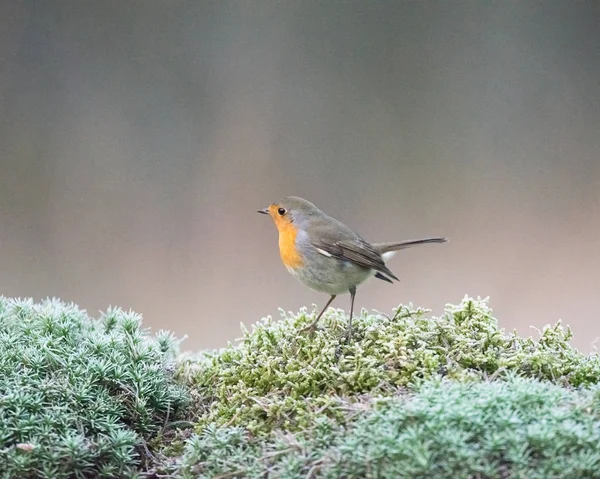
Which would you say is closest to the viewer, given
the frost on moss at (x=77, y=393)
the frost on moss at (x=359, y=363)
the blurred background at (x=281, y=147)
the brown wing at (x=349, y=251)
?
the frost on moss at (x=77, y=393)

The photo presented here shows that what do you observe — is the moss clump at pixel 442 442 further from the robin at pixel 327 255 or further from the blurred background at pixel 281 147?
the blurred background at pixel 281 147

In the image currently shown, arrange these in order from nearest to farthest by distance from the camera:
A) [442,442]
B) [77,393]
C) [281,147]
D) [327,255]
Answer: [442,442] < [77,393] < [327,255] < [281,147]

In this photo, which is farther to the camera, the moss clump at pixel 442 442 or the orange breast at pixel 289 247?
the orange breast at pixel 289 247

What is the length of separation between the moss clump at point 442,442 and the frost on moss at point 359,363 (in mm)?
108

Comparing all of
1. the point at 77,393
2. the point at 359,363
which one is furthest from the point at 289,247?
the point at 77,393

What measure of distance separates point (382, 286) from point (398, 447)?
3863mm

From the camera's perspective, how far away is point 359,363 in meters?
2.14

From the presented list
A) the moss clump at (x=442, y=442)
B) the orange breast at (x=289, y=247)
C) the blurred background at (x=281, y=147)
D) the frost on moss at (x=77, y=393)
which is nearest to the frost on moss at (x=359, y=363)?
the moss clump at (x=442, y=442)

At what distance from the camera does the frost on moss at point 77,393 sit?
188 cm

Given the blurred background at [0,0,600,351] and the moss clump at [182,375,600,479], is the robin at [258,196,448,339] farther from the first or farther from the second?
the blurred background at [0,0,600,351]

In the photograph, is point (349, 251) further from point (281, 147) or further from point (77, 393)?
point (281, 147)

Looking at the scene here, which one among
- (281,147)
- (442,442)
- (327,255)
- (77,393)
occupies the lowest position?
(442,442)

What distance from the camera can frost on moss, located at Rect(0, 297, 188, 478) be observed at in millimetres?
1882

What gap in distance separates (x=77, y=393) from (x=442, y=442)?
50.4 inches
